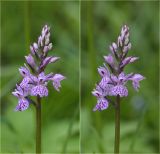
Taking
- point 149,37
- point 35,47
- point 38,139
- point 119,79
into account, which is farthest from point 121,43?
point 149,37

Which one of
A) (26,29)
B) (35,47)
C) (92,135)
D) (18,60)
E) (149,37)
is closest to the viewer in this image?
(35,47)

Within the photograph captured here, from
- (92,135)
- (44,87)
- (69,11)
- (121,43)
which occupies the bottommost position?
(92,135)

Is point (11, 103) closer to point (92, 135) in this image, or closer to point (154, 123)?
point (92, 135)

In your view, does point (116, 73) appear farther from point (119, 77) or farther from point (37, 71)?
point (37, 71)

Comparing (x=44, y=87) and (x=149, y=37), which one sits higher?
(x=149, y=37)

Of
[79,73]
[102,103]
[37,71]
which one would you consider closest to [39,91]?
[37,71]

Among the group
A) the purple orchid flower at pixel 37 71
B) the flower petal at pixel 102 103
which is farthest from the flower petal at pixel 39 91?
the flower petal at pixel 102 103

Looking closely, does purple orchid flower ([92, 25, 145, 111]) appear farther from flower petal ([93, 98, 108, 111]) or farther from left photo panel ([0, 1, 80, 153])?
left photo panel ([0, 1, 80, 153])

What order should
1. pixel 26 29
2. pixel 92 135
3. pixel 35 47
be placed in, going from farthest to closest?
pixel 26 29 < pixel 92 135 < pixel 35 47
